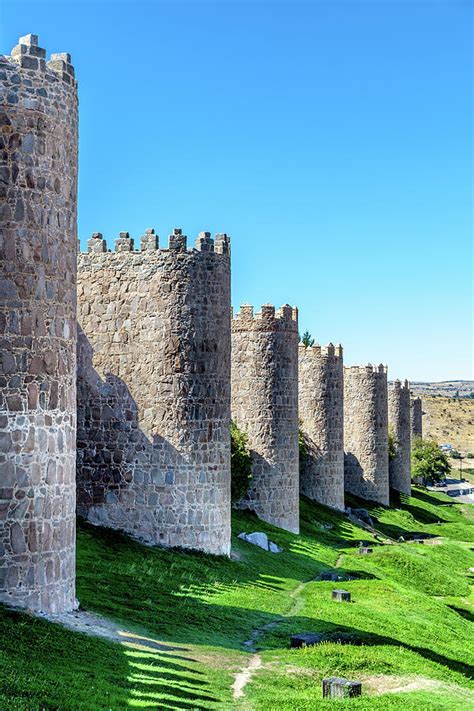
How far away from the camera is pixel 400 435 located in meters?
59.3

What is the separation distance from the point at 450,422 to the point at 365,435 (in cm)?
8383

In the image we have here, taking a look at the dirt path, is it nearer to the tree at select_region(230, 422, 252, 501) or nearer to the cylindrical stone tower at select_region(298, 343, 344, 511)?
the tree at select_region(230, 422, 252, 501)

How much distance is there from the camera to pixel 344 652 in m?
15.8

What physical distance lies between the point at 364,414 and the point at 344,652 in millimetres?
36421

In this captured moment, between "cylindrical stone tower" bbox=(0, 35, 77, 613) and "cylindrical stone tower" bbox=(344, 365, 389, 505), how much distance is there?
38.2 m

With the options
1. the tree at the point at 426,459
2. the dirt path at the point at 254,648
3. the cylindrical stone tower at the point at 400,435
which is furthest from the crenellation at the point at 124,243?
the tree at the point at 426,459

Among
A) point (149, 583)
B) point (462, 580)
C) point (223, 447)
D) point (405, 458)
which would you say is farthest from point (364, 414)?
point (149, 583)

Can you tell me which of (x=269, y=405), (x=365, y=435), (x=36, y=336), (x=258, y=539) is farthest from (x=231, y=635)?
(x=365, y=435)

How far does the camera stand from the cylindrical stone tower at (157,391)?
22500mm

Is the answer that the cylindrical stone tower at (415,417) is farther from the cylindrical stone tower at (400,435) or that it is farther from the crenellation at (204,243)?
the crenellation at (204,243)

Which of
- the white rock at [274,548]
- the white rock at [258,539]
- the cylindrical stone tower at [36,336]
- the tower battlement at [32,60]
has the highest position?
the tower battlement at [32,60]

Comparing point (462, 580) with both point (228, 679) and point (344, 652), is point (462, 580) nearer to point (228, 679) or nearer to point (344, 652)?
point (344, 652)

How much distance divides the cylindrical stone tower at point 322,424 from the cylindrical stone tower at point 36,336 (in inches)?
1119

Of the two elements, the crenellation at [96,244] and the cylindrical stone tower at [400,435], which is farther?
the cylindrical stone tower at [400,435]
